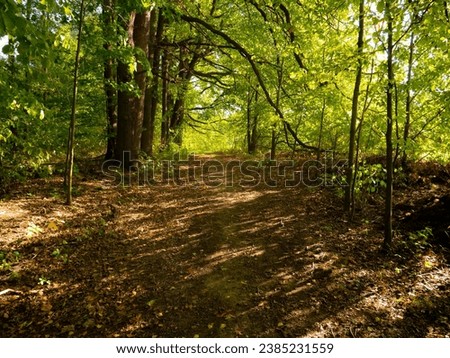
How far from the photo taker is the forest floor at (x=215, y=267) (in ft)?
12.2

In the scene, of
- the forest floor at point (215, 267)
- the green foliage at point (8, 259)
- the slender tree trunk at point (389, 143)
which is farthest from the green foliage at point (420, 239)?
the green foliage at point (8, 259)

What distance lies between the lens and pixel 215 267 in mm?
4941

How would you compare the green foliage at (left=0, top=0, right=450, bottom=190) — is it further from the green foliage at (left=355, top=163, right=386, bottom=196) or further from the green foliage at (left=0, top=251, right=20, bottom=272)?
the green foliage at (left=0, top=251, right=20, bottom=272)

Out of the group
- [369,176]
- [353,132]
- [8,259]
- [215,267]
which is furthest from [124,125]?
[369,176]

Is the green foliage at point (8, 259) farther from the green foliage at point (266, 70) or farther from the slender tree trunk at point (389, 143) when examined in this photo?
the slender tree trunk at point (389, 143)

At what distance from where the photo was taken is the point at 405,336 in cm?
371

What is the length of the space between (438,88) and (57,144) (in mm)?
9103

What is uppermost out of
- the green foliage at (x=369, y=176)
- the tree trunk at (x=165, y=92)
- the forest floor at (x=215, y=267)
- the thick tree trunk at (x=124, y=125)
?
the tree trunk at (x=165, y=92)

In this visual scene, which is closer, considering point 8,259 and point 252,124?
point 8,259

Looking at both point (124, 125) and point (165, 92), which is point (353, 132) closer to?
point (124, 125)

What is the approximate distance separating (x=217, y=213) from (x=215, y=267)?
2414mm

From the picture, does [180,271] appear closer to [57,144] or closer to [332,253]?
[332,253]

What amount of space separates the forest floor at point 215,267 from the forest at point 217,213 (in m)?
0.03
